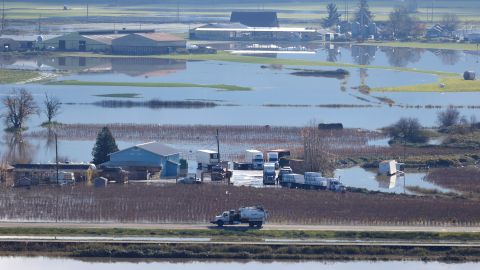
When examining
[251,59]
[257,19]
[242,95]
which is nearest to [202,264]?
[242,95]

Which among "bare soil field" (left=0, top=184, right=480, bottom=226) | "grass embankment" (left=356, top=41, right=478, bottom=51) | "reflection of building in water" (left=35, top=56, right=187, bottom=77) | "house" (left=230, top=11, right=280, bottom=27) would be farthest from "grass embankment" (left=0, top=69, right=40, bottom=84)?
"house" (left=230, top=11, right=280, bottom=27)

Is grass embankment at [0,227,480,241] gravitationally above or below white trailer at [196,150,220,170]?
below

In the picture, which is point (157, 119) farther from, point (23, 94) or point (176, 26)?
point (176, 26)

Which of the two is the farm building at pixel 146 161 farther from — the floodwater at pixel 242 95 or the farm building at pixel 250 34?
the farm building at pixel 250 34

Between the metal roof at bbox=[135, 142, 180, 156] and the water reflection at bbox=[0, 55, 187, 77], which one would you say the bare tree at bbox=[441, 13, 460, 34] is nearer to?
the water reflection at bbox=[0, 55, 187, 77]

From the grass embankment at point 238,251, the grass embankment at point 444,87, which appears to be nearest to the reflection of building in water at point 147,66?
the grass embankment at point 444,87

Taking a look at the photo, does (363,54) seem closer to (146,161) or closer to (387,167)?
(387,167)
